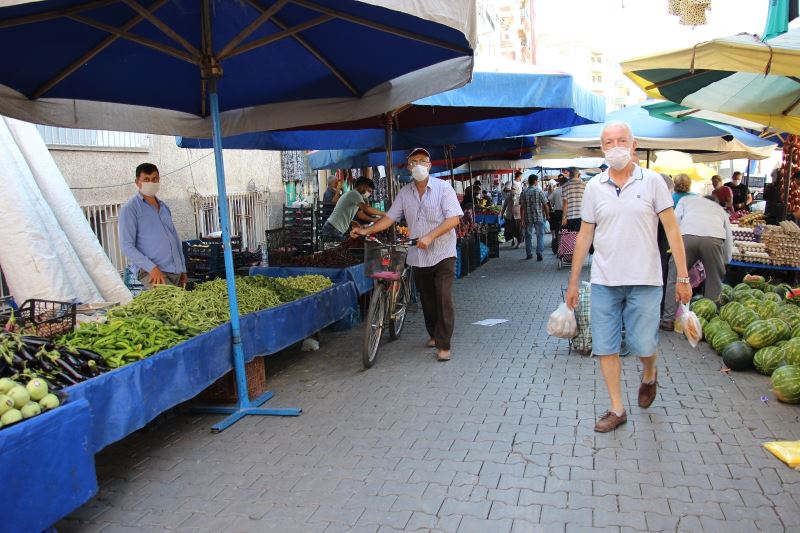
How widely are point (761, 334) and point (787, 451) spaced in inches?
86.8

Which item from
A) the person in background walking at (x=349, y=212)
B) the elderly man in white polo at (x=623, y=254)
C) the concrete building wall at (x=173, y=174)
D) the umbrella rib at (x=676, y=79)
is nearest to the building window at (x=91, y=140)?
the concrete building wall at (x=173, y=174)

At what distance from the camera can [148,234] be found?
6.52 m

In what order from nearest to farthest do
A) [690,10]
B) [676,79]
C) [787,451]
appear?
[787,451] < [690,10] < [676,79]

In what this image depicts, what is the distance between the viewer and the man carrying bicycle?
684 centimetres

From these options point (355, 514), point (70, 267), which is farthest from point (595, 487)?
point (70, 267)

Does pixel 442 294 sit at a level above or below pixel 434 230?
below

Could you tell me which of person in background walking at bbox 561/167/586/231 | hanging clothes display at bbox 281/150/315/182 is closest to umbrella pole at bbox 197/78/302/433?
person in background walking at bbox 561/167/586/231

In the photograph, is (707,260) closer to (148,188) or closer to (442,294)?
(442,294)

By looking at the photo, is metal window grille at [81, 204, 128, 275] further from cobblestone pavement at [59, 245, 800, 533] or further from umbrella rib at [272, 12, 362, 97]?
umbrella rib at [272, 12, 362, 97]

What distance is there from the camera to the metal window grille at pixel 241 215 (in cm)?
1224

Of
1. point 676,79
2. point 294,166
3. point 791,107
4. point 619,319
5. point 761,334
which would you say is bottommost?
point 761,334

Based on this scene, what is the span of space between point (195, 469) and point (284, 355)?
3.09 meters

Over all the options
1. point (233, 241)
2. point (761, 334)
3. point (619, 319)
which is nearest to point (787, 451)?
point (619, 319)

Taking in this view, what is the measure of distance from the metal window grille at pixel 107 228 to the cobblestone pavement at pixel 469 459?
4727 millimetres
